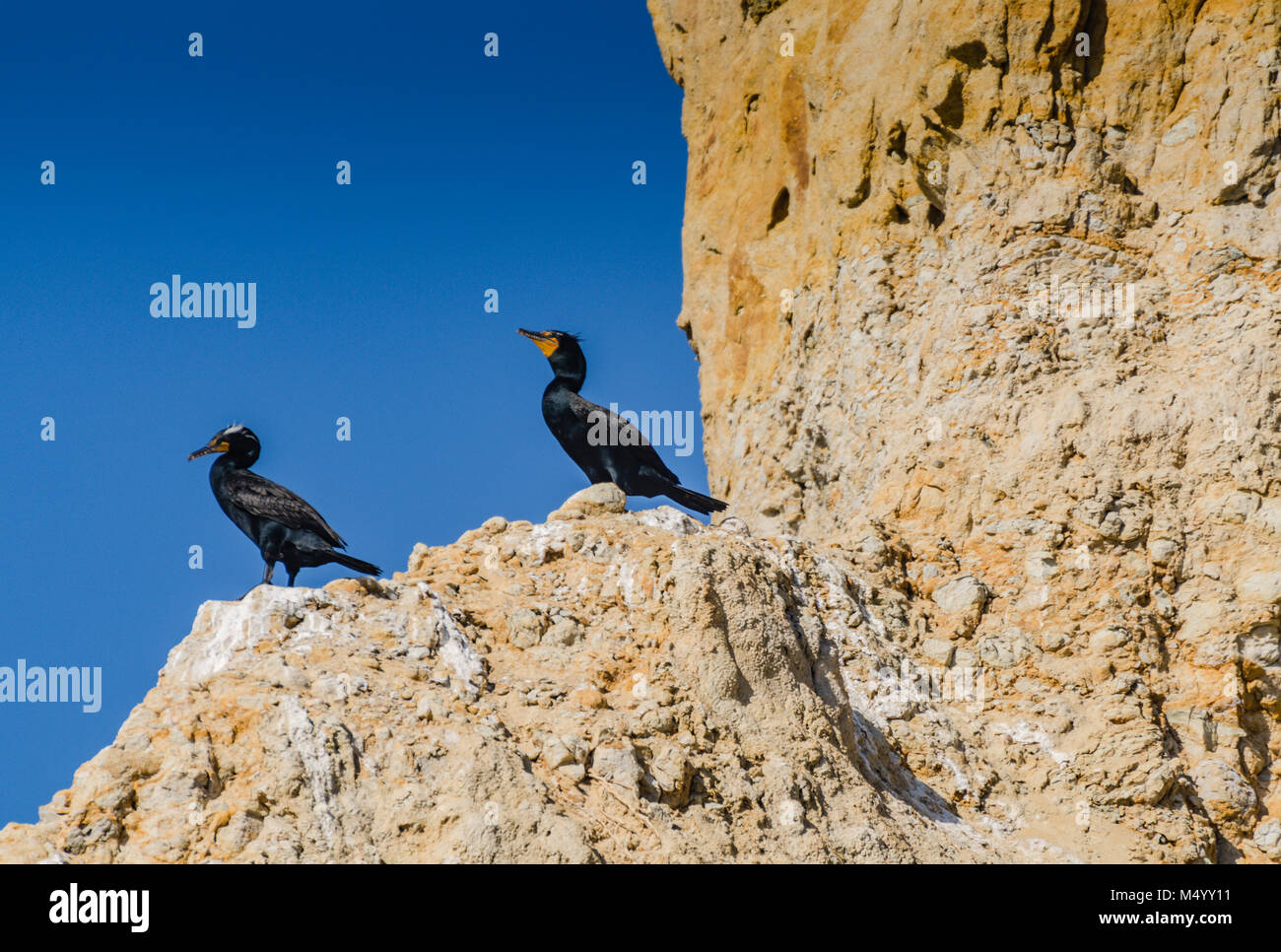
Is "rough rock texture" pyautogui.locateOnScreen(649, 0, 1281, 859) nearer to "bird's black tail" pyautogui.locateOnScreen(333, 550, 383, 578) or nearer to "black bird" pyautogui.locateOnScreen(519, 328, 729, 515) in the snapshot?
"black bird" pyautogui.locateOnScreen(519, 328, 729, 515)

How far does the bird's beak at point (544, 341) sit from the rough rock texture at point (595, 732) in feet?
6.73

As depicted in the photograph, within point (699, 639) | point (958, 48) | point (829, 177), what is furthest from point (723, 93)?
point (699, 639)

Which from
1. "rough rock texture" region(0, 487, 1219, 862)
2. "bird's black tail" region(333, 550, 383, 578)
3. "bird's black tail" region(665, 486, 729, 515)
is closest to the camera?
"rough rock texture" region(0, 487, 1219, 862)

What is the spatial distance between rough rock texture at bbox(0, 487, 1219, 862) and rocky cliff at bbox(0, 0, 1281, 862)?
0.02 metres

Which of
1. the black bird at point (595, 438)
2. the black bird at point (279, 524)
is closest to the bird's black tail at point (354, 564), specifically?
the black bird at point (279, 524)

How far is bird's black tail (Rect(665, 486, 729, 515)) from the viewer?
12.5 meters

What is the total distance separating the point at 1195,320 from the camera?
12.4 m

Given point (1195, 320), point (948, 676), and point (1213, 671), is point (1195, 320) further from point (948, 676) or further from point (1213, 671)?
point (948, 676)

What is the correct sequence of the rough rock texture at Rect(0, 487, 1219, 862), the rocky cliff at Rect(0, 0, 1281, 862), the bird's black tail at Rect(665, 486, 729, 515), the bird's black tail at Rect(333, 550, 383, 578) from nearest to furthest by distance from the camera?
the rough rock texture at Rect(0, 487, 1219, 862), the rocky cliff at Rect(0, 0, 1281, 862), the bird's black tail at Rect(333, 550, 383, 578), the bird's black tail at Rect(665, 486, 729, 515)

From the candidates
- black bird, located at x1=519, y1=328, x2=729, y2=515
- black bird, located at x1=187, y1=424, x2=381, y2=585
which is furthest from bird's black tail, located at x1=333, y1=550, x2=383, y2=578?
black bird, located at x1=519, y1=328, x2=729, y2=515

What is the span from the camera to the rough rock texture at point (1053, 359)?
11.0 metres

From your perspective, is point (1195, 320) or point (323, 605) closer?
point (323, 605)

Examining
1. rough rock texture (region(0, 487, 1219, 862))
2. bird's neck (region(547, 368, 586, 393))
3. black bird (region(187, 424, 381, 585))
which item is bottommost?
rough rock texture (region(0, 487, 1219, 862))
